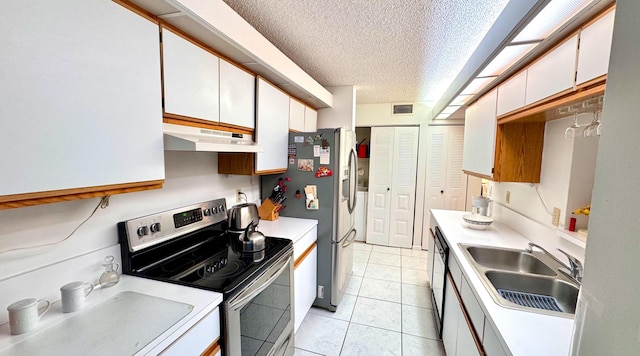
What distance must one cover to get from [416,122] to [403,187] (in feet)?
3.38

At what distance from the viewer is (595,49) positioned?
103 centimetres

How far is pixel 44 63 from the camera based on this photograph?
76cm

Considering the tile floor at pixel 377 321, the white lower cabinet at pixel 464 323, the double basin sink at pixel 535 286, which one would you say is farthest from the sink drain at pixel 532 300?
the tile floor at pixel 377 321

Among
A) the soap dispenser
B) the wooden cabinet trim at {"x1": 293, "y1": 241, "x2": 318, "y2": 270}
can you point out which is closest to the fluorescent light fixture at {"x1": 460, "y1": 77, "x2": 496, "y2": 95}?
the wooden cabinet trim at {"x1": 293, "y1": 241, "x2": 318, "y2": 270}

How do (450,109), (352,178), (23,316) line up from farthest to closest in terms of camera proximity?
(450,109) → (352,178) → (23,316)

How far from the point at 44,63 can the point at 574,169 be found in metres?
2.60

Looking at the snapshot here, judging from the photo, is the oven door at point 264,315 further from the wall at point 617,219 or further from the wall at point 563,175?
the wall at point 563,175

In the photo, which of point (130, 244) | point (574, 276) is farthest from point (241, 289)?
point (574, 276)

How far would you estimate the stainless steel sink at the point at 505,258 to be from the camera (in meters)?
1.70

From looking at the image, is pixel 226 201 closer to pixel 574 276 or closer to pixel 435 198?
pixel 574 276

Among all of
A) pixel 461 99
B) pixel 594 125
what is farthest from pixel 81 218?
pixel 461 99

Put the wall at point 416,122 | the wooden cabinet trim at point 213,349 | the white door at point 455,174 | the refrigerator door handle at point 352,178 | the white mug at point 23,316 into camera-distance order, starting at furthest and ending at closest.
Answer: the wall at point 416,122, the white door at point 455,174, the refrigerator door handle at point 352,178, the wooden cabinet trim at point 213,349, the white mug at point 23,316

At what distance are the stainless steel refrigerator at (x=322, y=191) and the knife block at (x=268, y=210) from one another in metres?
0.09

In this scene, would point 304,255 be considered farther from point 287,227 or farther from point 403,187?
point 403,187
